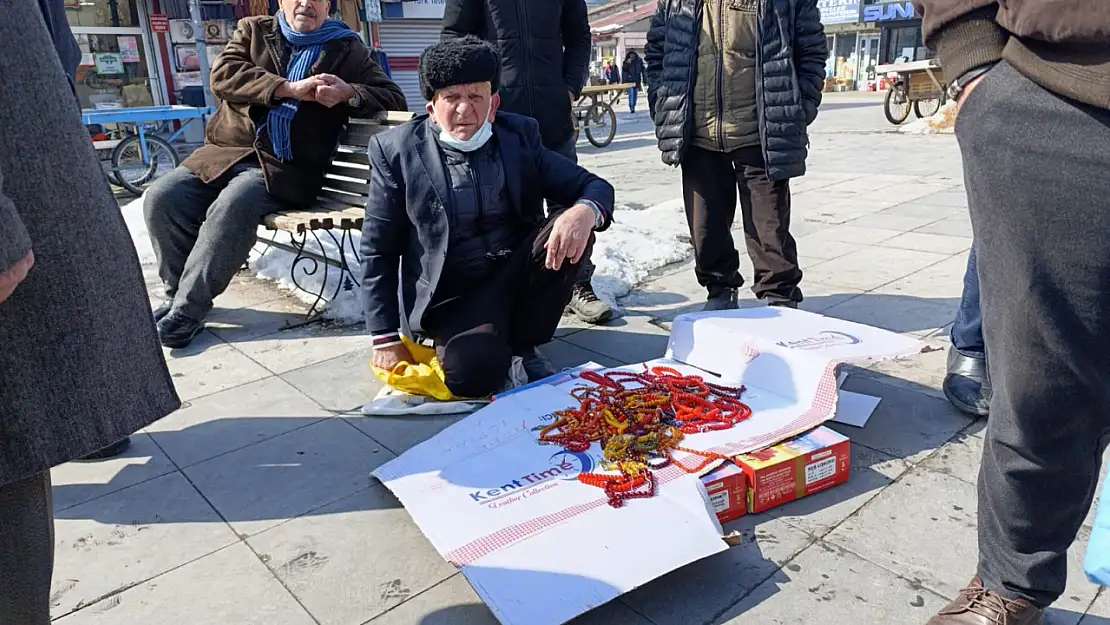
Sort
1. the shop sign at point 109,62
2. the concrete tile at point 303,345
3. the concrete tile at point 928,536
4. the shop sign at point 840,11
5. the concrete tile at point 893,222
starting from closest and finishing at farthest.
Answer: the concrete tile at point 928,536 < the concrete tile at point 303,345 < the concrete tile at point 893,222 < the shop sign at point 109,62 < the shop sign at point 840,11

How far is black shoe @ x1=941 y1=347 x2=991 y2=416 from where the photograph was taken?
2719 mm

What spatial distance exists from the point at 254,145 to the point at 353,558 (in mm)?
2514

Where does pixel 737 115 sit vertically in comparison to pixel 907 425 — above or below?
above

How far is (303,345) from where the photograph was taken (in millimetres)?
3795

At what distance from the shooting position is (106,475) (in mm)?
2604

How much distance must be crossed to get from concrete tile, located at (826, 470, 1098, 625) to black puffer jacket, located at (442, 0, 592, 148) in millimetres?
2379

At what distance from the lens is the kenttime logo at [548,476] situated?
7.04 ft

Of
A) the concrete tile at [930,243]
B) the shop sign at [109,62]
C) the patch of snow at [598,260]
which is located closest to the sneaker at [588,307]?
the patch of snow at [598,260]

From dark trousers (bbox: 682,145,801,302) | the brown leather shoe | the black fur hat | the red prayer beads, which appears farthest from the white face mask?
the brown leather shoe

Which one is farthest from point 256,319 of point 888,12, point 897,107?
point 888,12

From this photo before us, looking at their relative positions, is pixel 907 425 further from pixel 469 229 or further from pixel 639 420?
pixel 469 229

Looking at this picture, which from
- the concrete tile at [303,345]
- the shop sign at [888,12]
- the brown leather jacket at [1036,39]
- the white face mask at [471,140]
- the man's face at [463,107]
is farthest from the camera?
the shop sign at [888,12]

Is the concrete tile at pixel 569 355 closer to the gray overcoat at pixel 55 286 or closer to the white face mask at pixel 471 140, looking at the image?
the white face mask at pixel 471 140

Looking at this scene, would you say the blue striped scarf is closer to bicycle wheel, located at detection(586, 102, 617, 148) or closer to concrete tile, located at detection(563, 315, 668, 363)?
concrete tile, located at detection(563, 315, 668, 363)
